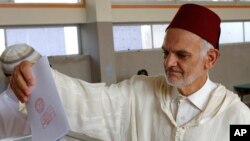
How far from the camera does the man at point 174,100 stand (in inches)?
48.6

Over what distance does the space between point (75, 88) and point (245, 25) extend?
19.1 ft

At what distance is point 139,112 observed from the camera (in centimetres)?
142

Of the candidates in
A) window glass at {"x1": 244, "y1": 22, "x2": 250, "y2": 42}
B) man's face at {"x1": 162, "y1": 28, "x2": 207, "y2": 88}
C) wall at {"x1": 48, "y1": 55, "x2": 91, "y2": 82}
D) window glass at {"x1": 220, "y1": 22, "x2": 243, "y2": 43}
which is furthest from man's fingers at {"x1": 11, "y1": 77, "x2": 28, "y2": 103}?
window glass at {"x1": 244, "y1": 22, "x2": 250, "y2": 42}

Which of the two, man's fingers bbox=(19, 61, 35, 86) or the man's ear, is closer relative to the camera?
man's fingers bbox=(19, 61, 35, 86)

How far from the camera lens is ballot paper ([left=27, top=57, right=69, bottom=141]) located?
25.3 inches

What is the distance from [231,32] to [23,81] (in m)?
5.94

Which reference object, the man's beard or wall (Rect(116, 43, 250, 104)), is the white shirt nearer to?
the man's beard

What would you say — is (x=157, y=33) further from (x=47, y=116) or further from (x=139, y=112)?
(x=47, y=116)

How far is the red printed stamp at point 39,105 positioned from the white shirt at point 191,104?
0.70 meters

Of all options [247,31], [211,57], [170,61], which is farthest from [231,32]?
[170,61]

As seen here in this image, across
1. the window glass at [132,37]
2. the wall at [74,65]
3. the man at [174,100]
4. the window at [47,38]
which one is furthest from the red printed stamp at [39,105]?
the window glass at [132,37]

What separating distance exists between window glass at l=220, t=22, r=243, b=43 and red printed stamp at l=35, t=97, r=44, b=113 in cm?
572

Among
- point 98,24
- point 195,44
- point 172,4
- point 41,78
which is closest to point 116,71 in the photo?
point 98,24

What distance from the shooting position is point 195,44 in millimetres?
1235
